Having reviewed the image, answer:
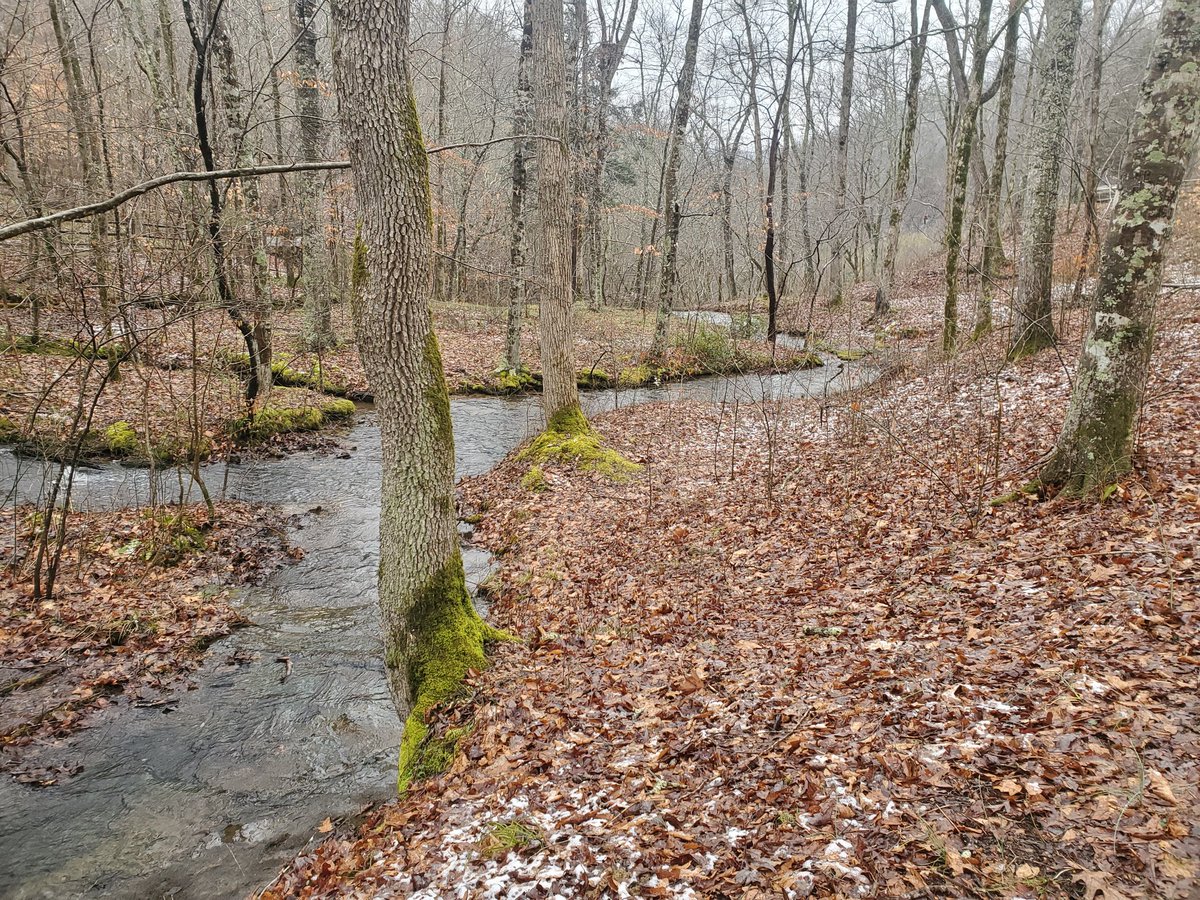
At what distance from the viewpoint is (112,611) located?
653 cm

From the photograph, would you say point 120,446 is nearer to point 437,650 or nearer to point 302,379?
point 302,379

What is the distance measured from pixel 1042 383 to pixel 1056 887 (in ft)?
27.4

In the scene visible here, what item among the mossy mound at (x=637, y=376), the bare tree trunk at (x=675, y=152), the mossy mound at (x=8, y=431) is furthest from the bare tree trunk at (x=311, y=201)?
the bare tree trunk at (x=675, y=152)

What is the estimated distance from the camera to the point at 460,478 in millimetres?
10969

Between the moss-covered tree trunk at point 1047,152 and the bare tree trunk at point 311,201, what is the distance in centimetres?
1360

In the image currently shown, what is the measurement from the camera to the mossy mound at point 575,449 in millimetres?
9922

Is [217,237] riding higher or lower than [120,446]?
higher

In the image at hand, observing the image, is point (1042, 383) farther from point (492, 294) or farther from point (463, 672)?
point (492, 294)

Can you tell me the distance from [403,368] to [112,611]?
4.53 meters

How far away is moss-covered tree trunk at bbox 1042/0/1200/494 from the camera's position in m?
4.75

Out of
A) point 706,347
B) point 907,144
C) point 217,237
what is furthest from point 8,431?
point 907,144

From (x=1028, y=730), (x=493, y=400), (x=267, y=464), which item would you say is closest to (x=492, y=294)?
(x=493, y=400)

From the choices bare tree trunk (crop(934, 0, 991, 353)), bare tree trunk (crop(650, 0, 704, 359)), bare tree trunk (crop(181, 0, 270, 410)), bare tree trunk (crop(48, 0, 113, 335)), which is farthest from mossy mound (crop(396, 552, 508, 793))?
bare tree trunk (crop(650, 0, 704, 359))

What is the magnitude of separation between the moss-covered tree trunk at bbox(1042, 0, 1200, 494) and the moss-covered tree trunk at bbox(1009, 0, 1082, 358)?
14.8 ft
